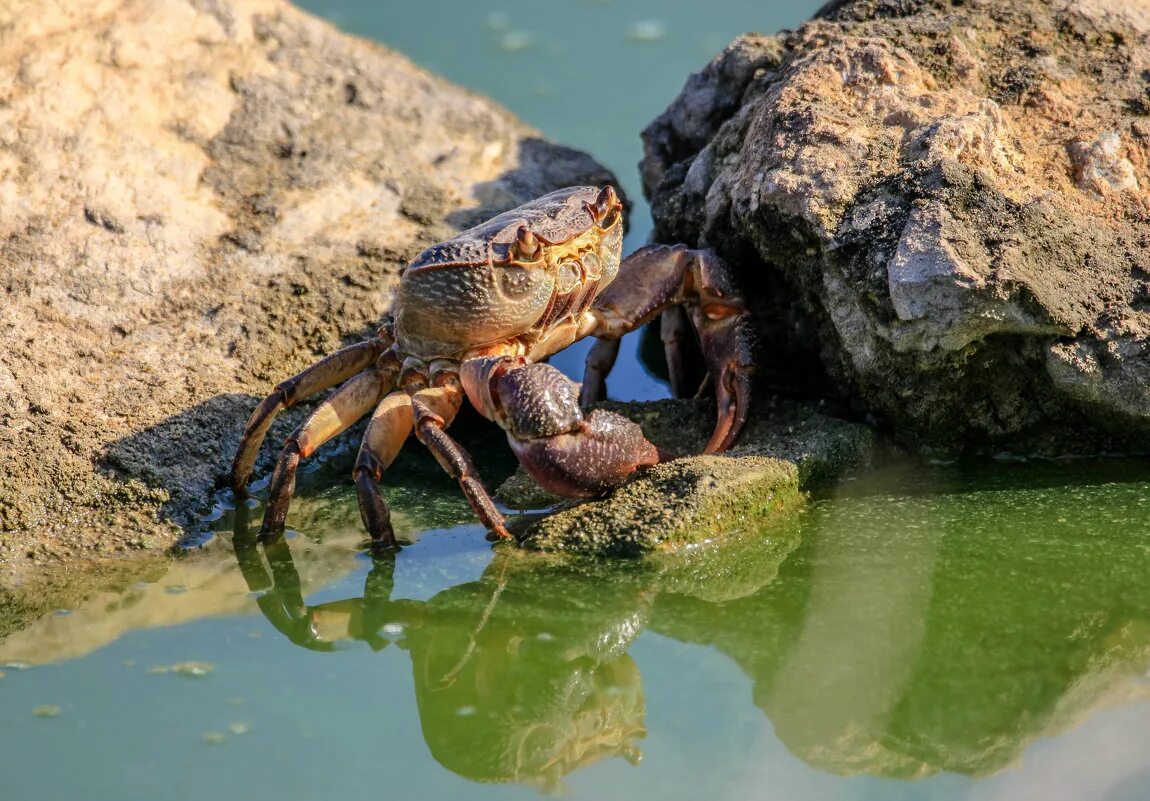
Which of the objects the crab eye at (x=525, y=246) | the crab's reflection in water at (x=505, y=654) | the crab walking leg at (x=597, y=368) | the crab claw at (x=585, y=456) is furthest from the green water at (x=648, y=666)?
the crab walking leg at (x=597, y=368)

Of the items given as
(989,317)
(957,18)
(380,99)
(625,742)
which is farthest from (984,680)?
(380,99)

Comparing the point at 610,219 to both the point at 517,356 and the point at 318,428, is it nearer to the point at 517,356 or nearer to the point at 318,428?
the point at 517,356

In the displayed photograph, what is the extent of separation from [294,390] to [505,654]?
147cm

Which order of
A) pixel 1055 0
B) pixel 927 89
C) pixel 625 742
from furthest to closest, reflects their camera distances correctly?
pixel 1055 0 < pixel 927 89 < pixel 625 742

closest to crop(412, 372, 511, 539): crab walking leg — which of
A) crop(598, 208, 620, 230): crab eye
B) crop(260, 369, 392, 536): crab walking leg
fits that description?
crop(260, 369, 392, 536): crab walking leg

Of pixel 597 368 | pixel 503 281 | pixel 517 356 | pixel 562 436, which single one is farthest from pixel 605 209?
pixel 562 436

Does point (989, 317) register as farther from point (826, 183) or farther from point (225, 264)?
point (225, 264)

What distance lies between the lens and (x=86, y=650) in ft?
11.1

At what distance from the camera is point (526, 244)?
411 cm

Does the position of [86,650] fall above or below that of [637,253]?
below

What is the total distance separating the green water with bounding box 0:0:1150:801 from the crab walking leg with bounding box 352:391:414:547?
0.39 feet

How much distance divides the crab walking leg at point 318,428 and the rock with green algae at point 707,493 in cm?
59

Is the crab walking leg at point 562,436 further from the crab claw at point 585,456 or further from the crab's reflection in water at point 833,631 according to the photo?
the crab's reflection in water at point 833,631

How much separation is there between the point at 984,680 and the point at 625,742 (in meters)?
0.87
